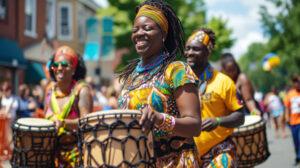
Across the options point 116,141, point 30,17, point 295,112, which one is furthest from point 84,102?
point 30,17

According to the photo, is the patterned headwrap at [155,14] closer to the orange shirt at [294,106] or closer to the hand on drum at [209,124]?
the hand on drum at [209,124]

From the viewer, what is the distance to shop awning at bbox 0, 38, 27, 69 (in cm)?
1967

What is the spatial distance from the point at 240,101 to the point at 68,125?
1526mm

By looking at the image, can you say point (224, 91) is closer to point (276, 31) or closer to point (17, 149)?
point (17, 149)

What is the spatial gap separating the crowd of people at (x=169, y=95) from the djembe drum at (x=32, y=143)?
136 mm

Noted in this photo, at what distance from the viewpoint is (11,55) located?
20.4m

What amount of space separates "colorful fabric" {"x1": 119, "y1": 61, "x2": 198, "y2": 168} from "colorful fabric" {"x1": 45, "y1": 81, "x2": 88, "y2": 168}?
2086 mm

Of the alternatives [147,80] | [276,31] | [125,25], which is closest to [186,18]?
[125,25]

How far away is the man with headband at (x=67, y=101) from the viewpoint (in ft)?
16.9

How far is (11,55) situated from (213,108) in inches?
651

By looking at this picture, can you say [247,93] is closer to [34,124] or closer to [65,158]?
[65,158]

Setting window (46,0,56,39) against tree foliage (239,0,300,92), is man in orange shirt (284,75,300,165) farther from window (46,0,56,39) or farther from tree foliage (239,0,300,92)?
tree foliage (239,0,300,92)

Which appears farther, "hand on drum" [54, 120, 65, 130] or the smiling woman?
"hand on drum" [54, 120, 65, 130]

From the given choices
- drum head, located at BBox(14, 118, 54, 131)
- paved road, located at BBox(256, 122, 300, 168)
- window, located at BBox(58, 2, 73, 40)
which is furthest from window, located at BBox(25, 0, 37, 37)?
drum head, located at BBox(14, 118, 54, 131)
